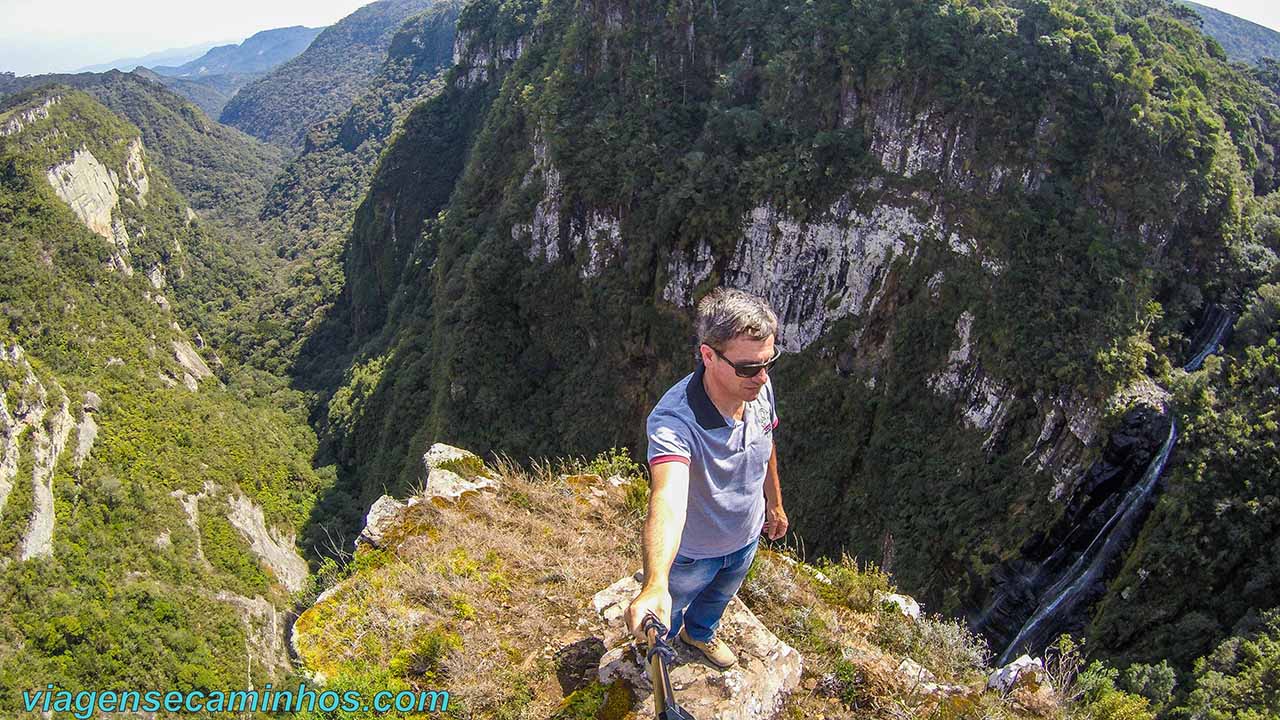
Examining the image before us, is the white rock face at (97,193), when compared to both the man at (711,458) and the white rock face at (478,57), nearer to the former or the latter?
the white rock face at (478,57)

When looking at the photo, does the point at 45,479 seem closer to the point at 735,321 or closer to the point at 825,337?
the point at 825,337

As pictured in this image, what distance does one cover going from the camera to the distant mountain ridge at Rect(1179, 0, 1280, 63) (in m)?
70.8

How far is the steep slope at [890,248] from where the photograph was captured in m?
22.5

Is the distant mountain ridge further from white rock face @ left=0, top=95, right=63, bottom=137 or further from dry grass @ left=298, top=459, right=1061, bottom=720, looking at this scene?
white rock face @ left=0, top=95, right=63, bottom=137

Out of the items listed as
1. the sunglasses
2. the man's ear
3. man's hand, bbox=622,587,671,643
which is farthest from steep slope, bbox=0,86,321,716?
the sunglasses

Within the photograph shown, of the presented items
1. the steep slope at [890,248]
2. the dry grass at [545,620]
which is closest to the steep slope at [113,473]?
the dry grass at [545,620]

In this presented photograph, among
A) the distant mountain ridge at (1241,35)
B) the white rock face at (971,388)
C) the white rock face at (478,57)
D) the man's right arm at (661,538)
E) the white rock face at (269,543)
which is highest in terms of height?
the distant mountain ridge at (1241,35)

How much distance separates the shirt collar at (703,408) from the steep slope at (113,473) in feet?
27.1

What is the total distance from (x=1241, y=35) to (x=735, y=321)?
103 meters

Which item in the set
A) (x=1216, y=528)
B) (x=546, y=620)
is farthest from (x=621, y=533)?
(x=1216, y=528)

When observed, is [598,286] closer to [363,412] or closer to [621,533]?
[363,412]

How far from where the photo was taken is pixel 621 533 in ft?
26.0

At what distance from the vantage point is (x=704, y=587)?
4.80 meters

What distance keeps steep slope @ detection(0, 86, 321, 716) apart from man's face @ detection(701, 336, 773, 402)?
27.6ft
